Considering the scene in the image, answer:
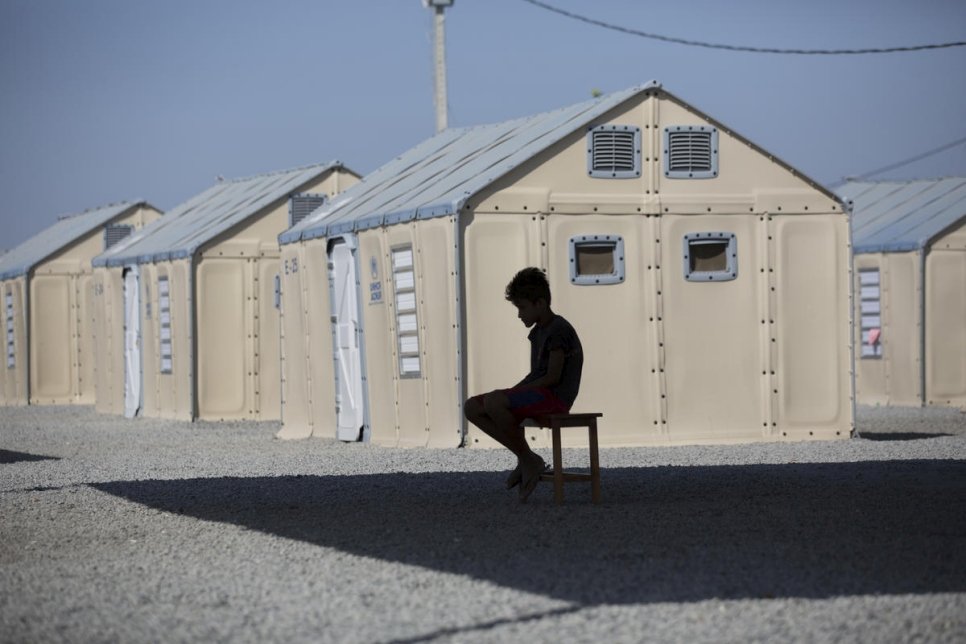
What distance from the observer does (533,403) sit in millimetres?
10328

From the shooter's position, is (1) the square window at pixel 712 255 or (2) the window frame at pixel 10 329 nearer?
(1) the square window at pixel 712 255

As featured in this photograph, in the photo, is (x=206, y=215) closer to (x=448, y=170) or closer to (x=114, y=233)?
(x=114, y=233)

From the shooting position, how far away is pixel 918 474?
40.3 feet

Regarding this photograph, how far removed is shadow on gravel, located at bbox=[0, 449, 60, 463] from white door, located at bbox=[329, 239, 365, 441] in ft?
10.3

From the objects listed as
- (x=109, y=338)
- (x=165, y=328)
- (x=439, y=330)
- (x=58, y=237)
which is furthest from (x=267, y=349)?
(x=58, y=237)

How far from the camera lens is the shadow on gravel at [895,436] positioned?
17.0 meters

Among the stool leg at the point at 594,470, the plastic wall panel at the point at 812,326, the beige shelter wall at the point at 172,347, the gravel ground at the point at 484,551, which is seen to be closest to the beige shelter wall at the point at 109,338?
the beige shelter wall at the point at 172,347

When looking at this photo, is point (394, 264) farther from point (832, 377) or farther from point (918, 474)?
point (918, 474)

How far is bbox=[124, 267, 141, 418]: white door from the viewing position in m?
25.1

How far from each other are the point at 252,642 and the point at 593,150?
10675 mm

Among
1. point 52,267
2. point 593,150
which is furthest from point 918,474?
point 52,267

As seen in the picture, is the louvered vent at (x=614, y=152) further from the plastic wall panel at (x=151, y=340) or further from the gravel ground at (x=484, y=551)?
the plastic wall panel at (x=151, y=340)

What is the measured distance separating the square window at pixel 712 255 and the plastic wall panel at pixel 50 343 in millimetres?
17618

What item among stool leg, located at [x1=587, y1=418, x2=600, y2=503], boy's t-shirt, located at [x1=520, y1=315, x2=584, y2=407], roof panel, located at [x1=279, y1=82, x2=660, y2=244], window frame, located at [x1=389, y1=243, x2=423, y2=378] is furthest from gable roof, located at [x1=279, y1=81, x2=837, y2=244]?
stool leg, located at [x1=587, y1=418, x2=600, y2=503]
